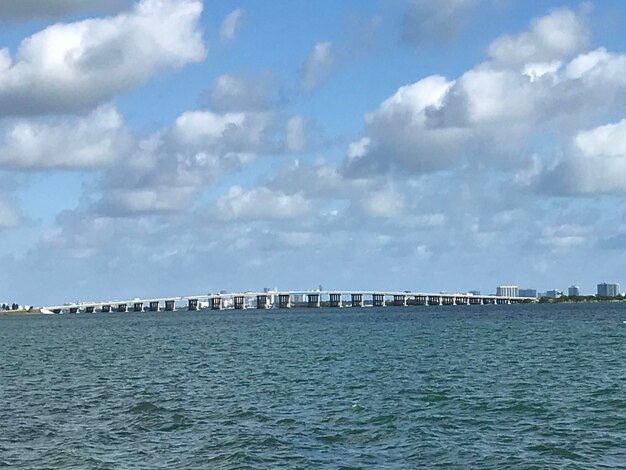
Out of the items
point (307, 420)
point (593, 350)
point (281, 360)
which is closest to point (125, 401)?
point (307, 420)

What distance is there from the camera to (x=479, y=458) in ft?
105

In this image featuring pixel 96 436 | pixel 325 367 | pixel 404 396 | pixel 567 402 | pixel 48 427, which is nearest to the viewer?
pixel 96 436

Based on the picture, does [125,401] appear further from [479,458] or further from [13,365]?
[13,365]

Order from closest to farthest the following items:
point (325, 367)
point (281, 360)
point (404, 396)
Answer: point (404, 396), point (325, 367), point (281, 360)

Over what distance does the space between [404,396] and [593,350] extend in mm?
36576

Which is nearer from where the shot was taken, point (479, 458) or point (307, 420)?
point (479, 458)

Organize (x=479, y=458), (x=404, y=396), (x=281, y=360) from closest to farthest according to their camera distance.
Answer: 1. (x=479, y=458)
2. (x=404, y=396)
3. (x=281, y=360)

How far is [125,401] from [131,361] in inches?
1236

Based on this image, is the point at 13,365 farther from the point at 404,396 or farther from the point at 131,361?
the point at 404,396

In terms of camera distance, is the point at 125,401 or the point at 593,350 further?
the point at 593,350

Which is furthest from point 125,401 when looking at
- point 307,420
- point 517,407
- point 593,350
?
point 593,350

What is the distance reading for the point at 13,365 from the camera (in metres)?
80.1

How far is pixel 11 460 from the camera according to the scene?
33625 mm

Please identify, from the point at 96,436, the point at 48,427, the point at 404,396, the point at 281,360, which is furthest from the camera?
the point at 281,360
